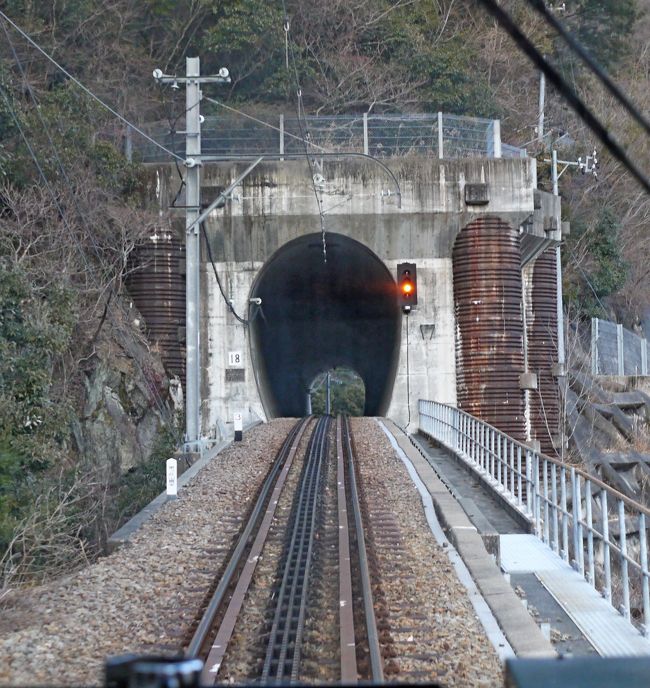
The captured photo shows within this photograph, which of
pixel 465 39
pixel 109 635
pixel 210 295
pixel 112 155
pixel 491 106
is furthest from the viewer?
pixel 465 39

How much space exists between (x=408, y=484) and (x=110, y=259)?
13.4 m

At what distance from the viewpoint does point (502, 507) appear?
14.5 meters

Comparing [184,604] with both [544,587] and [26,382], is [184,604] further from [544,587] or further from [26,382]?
[26,382]

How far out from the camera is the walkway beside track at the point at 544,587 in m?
7.67

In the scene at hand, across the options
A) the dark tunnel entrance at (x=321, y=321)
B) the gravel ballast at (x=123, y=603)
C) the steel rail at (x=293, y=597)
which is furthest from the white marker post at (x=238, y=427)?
the gravel ballast at (x=123, y=603)

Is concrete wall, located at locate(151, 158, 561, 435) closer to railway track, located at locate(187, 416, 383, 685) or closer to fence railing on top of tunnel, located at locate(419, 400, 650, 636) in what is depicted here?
fence railing on top of tunnel, located at locate(419, 400, 650, 636)

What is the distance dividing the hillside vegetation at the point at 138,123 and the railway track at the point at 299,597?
2893 millimetres

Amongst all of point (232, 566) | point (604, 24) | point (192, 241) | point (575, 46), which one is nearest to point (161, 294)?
point (192, 241)

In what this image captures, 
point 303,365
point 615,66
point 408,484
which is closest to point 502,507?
point 408,484

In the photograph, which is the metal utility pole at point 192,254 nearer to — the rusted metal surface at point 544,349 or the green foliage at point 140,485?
the green foliage at point 140,485

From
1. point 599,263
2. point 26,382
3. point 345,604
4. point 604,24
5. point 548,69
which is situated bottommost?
point 345,604

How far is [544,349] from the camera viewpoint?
30.4 meters

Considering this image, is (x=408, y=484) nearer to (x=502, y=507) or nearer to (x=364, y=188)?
(x=502, y=507)

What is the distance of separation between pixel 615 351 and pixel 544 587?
28456 millimetres
